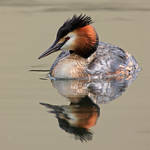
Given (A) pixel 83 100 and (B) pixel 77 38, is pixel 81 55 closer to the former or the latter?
(B) pixel 77 38

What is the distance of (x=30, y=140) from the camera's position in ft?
33.1

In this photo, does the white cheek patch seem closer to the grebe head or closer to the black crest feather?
the grebe head

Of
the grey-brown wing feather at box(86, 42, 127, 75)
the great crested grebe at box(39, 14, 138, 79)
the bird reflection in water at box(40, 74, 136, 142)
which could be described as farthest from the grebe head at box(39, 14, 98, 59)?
the bird reflection in water at box(40, 74, 136, 142)

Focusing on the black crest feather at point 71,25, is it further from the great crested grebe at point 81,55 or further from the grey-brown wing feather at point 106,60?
the grey-brown wing feather at point 106,60

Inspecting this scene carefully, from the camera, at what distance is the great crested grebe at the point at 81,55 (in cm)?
1475

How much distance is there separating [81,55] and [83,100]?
2.66 metres

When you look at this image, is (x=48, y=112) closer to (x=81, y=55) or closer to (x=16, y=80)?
(x=16, y=80)

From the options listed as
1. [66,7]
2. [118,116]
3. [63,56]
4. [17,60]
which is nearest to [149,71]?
[63,56]

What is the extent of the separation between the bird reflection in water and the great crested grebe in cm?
29

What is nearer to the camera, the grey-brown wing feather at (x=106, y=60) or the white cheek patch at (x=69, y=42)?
the white cheek patch at (x=69, y=42)

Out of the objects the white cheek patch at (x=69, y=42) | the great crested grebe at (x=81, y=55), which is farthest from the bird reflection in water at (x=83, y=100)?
the white cheek patch at (x=69, y=42)

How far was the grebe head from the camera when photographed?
1467cm

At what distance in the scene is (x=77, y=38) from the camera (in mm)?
14945

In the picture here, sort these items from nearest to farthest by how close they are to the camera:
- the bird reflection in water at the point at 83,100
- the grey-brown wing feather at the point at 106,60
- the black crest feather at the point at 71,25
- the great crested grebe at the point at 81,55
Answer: the bird reflection in water at the point at 83,100, the black crest feather at the point at 71,25, the great crested grebe at the point at 81,55, the grey-brown wing feather at the point at 106,60
